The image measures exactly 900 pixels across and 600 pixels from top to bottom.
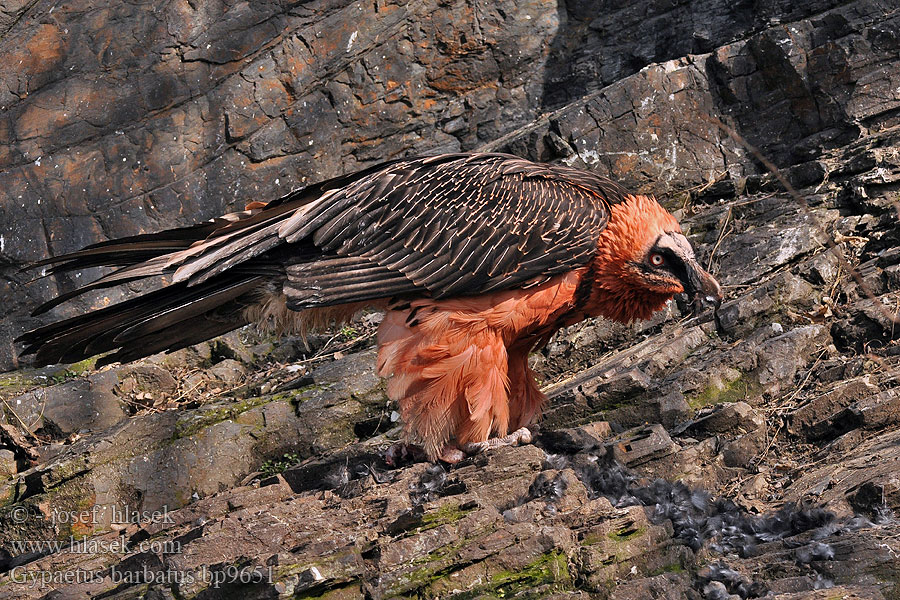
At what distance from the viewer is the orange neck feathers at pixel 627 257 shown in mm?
6340

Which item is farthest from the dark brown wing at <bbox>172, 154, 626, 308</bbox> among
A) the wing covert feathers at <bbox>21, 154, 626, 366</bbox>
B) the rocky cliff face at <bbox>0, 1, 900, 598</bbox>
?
the rocky cliff face at <bbox>0, 1, 900, 598</bbox>

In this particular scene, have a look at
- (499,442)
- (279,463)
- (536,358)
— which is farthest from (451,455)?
(536,358)

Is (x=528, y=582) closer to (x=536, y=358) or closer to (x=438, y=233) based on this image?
(x=438, y=233)

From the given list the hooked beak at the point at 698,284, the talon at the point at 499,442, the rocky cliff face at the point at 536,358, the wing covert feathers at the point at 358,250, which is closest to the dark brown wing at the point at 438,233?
the wing covert feathers at the point at 358,250

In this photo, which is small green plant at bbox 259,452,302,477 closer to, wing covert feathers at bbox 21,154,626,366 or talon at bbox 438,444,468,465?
wing covert feathers at bbox 21,154,626,366

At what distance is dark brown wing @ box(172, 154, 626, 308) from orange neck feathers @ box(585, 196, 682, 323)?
0.10 metres

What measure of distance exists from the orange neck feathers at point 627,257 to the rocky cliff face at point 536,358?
943 mm

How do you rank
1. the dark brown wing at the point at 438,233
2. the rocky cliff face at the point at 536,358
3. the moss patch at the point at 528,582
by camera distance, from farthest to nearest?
the dark brown wing at the point at 438,233 → the rocky cliff face at the point at 536,358 → the moss patch at the point at 528,582

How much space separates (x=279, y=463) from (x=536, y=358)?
2.67 metres

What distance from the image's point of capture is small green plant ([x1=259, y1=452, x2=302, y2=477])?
27.4 ft

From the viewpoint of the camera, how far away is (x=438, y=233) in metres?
6.42

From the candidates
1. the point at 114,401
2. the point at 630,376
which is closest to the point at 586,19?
the point at 630,376

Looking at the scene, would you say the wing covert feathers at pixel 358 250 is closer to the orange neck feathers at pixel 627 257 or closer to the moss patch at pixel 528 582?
the orange neck feathers at pixel 627 257

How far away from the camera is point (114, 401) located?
31.8ft
